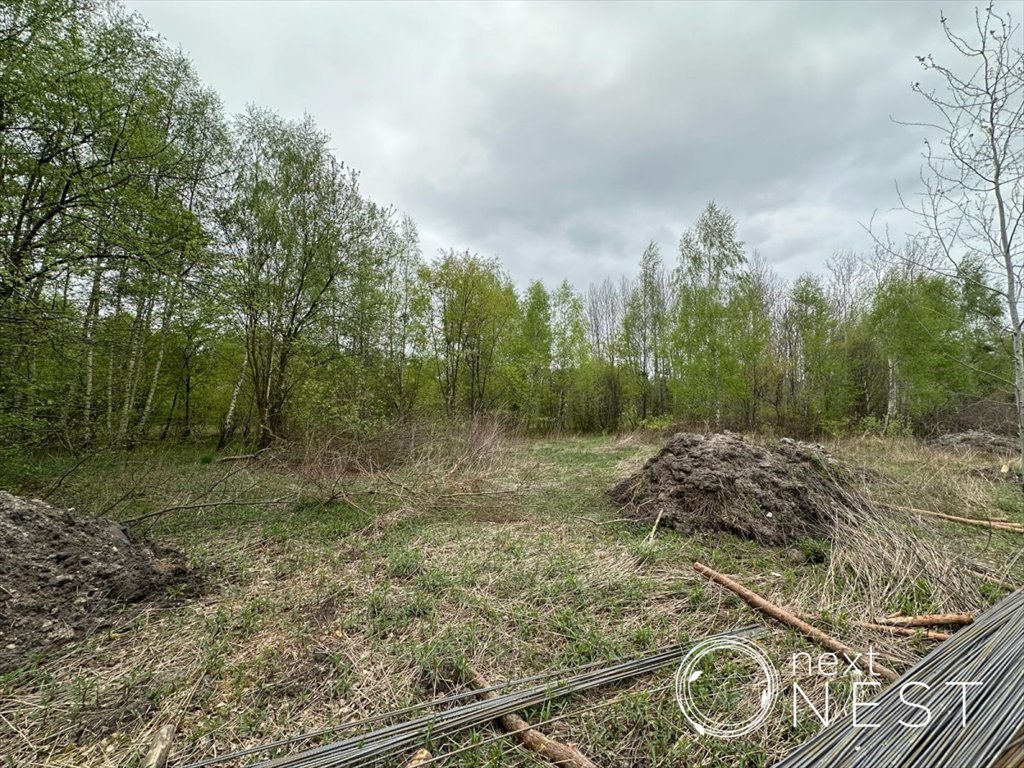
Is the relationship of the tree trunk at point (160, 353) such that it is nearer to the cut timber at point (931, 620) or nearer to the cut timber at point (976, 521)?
the cut timber at point (931, 620)

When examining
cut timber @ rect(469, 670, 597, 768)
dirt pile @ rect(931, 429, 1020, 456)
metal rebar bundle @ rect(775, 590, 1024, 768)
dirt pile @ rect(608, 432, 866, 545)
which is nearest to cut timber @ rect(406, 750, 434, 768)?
cut timber @ rect(469, 670, 597, 768)

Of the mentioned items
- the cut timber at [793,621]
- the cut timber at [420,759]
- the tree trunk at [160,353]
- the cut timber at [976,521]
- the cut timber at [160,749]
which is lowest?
the cut timber at [160,749]

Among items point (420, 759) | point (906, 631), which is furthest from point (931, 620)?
point (420, 759)

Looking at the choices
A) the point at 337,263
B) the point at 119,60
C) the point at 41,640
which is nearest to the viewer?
the point at 41,640

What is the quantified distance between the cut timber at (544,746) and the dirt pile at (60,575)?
2673 mm

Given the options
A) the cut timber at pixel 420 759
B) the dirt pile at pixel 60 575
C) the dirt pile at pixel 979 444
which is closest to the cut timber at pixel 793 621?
the cut timber at pixel 420 759

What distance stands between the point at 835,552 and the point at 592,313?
21.6m

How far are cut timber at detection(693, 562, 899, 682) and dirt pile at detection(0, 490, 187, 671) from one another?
4.23 m

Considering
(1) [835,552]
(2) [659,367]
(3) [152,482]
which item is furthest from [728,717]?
(2) [659,367]

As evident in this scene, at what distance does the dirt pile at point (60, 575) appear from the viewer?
7.09 feet

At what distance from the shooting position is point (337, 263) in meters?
10.2

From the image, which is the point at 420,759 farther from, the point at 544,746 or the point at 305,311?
the point at 305,311

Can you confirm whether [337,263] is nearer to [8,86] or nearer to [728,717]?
[8,86]

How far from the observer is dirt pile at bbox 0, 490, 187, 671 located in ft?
7.09
